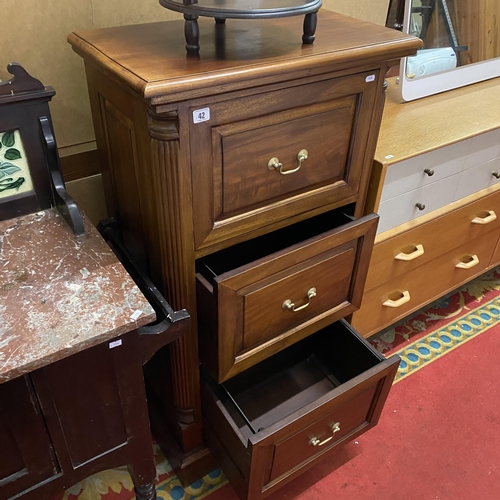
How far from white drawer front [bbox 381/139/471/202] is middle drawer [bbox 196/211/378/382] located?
197 millimetres

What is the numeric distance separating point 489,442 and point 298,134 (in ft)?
3.64

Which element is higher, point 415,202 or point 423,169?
point 423,169

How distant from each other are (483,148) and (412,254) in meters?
0.39

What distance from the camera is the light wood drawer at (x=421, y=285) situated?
5.01 ft

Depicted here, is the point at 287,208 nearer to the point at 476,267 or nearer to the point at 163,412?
the point at 163,412

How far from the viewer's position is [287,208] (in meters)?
1.02

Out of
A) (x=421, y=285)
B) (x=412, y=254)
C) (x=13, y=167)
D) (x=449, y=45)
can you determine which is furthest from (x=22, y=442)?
(x=449, y=45)

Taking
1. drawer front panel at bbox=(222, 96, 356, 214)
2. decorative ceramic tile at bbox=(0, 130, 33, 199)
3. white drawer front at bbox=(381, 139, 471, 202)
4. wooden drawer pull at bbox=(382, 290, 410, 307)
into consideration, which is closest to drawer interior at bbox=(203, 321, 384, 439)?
wooden drawer pull at bbox=(382, 290, 410, 307)

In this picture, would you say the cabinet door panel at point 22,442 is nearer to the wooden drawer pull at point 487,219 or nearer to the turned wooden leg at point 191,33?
the turned wooden leg at point 191,33

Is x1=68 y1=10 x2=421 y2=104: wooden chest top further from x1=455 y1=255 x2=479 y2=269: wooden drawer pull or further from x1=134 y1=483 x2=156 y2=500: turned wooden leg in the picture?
x1=455 y1=255 x2=479 y2=269: wooden drawer pull

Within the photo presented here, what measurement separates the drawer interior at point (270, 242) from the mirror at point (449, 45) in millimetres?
566

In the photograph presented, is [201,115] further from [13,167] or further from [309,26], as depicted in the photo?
[13,167]

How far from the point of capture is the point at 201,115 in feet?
2.60

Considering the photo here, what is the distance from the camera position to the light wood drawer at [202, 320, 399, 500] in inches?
42.3
